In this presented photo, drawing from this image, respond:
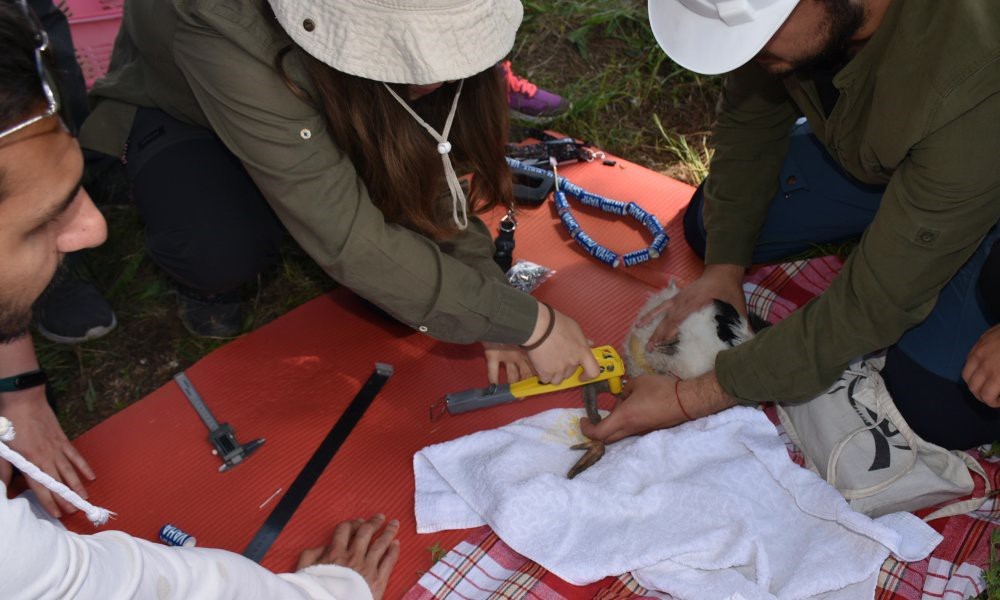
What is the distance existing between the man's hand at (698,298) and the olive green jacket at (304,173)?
0.40 metres

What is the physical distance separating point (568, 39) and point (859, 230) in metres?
2.04

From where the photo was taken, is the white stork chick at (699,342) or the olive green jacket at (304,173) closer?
the olive green jacket at (304,173)

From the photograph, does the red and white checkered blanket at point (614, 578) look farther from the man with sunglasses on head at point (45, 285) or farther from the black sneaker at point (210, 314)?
the black sneaker at point (210, 314)

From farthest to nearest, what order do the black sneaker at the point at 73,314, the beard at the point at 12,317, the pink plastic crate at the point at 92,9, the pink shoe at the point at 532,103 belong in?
the pink shoe at the point at 532,103 < the pink plastic crate at the point at 92,9 < the black sneaker at the point at 73,314 < the beard at the point at 12,317

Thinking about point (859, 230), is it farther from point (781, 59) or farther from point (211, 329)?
point (211, 329)

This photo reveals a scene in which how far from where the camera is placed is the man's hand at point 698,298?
2119 millimetres

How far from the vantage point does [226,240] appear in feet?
7.63

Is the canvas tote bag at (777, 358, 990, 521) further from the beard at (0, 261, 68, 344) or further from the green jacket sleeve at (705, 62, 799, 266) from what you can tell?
the beard at (0, 261, 68, 344)

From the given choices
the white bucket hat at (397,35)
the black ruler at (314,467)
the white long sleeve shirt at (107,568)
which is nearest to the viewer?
the white long sleeve shirt at (107,568)

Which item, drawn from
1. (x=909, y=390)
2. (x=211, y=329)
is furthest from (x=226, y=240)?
(x=909, y=390)

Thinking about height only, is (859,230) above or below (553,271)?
above

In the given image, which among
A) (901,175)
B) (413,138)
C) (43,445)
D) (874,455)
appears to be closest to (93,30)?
(43,445)

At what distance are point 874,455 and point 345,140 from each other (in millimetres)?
1514

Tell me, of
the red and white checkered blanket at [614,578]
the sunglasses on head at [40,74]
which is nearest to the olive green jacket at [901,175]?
the red and white checkered blanket at [614,578]
